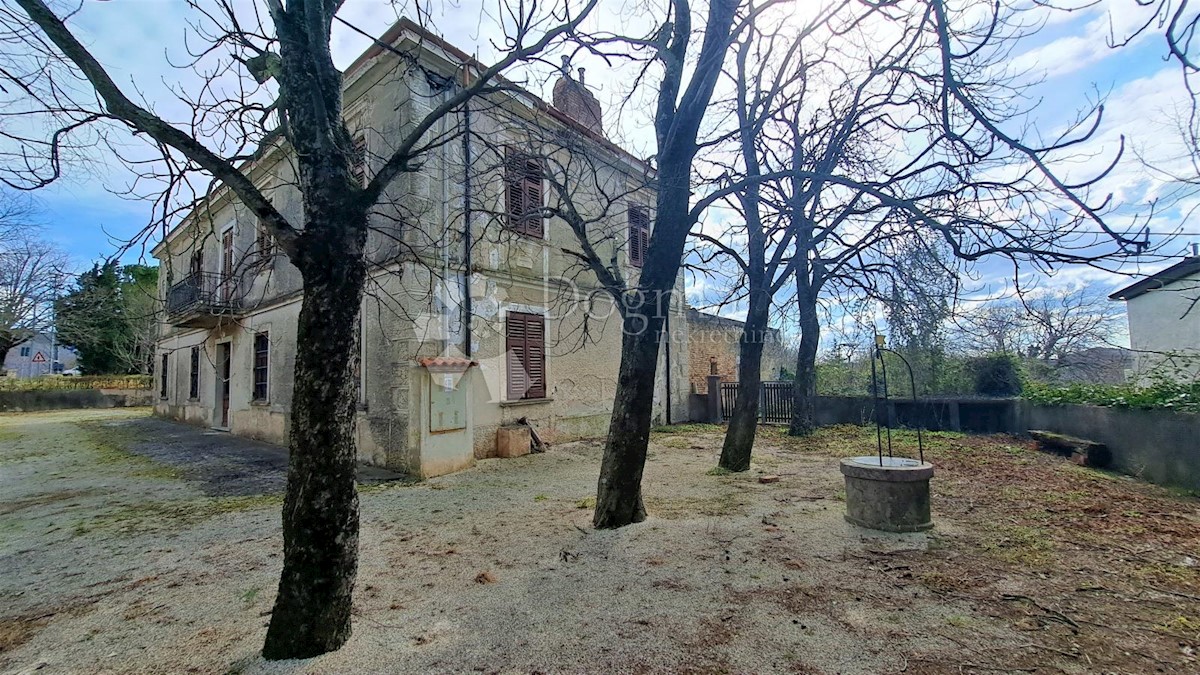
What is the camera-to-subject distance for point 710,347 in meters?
15.7

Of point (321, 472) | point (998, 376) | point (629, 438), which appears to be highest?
point (998, 376)

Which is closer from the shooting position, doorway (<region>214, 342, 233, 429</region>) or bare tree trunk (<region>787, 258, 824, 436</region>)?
bare tree trunk (<region>787, 258, 824, 436</region>)

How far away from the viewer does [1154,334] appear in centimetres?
1190

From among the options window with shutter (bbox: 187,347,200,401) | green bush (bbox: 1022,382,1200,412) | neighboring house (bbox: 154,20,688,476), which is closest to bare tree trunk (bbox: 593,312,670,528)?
neighboring house (bbox: 154,20,688,476)

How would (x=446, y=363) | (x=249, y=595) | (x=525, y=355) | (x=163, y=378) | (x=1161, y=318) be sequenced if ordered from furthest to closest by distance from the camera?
(x=163, y=378) < (x=1161, y=318) < (x=525, y=355) < (x=446, y=363) < (x=249, y=595)

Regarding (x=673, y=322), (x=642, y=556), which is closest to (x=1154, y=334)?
(x=673, y=322)

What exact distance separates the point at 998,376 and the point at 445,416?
11.2 m

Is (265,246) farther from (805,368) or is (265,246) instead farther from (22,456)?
(805,368)

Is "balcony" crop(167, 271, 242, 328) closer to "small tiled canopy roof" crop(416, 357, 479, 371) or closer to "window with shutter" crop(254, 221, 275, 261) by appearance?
"window with shutter" crop(254, 221, 275, 261)

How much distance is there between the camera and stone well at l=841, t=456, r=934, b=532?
169 inches

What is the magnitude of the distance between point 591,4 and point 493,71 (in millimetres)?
860

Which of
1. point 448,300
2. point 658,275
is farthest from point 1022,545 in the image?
point 448,300

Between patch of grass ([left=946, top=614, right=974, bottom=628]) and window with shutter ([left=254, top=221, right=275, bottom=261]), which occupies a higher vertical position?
window with shutter ([left=254, top=221, right=275, bottom=261])

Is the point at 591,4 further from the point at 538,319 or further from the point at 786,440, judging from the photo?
the point at 786,440
